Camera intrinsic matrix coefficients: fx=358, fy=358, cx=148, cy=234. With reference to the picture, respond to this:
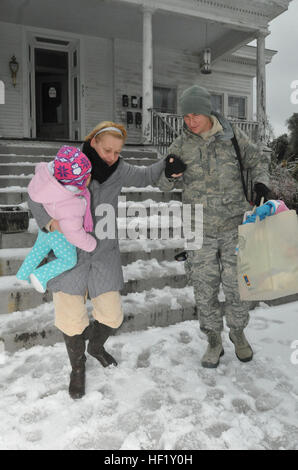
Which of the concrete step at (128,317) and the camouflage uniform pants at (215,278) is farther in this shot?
the concrete step at (128,317)

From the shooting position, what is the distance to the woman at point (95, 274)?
2.06 metres

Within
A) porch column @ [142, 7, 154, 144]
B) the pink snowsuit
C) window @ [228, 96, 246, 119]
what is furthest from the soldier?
window @ [228, 96, 246, 119]

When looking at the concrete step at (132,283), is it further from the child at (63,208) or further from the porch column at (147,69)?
the porch column at (147,69)

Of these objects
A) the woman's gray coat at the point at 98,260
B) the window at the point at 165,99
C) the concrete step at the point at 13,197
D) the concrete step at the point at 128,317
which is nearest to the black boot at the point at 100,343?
the woman's gray coat at the point at 98,260

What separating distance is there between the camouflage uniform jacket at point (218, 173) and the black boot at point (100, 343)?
942 millimetres

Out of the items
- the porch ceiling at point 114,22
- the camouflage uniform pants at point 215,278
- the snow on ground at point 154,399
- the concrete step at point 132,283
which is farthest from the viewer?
the porch ceiling at point 114,22

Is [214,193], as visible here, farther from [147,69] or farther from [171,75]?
[171,75]

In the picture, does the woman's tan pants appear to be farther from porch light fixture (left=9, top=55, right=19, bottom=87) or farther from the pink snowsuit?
porch light fixture (left=9, top=55, right=19, bottom=87)

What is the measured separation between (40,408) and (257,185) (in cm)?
186

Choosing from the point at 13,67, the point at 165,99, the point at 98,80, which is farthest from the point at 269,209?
the point at 165,99

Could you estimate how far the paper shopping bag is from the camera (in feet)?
7.09

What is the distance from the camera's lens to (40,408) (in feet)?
6.48

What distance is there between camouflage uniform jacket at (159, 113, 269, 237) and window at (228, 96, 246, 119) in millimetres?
10115
